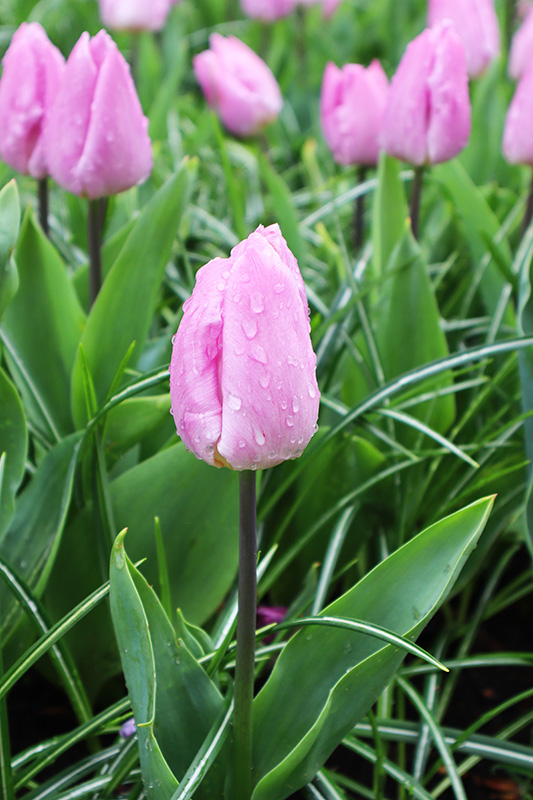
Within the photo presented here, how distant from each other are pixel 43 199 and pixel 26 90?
0.15 metres

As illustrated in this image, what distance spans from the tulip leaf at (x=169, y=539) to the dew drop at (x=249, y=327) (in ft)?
1.19

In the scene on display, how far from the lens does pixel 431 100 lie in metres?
1.09

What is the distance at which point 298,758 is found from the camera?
→ 0.64 m

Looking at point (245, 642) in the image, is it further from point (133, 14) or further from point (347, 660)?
point (133, 14)

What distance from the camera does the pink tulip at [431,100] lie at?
3.53 ft

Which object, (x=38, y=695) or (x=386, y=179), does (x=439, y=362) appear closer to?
(x=386, y=179)

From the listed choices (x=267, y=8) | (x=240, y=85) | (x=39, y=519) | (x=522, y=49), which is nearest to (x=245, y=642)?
(x=39, y=519)

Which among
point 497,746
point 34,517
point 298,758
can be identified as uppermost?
point 34,517

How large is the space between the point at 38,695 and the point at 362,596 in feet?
1.80

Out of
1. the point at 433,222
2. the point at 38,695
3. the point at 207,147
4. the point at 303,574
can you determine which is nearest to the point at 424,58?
the point at 433,222

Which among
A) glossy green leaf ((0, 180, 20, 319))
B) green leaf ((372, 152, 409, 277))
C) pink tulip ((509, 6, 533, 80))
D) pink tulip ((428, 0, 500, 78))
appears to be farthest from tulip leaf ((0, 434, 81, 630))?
pink tulip ((509, 6, 533, 80))

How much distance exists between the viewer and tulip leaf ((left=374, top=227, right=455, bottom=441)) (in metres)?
1.10

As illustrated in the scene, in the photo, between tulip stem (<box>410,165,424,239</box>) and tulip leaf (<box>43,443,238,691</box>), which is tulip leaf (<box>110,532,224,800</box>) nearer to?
tulip leaf (<box>43,443,238,691</box>)

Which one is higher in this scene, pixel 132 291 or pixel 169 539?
pixel 132 291
